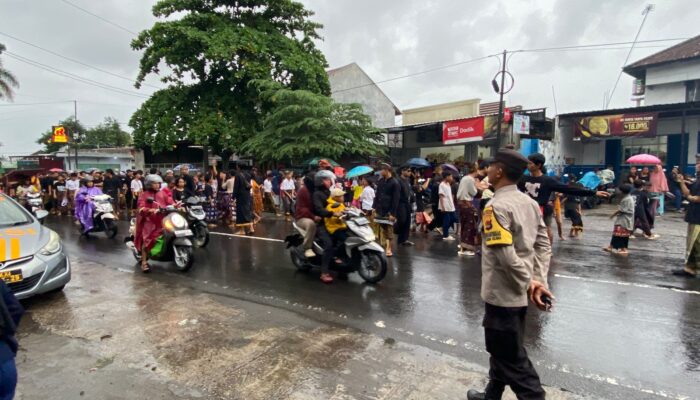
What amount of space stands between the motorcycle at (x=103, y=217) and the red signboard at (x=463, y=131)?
46.5ft

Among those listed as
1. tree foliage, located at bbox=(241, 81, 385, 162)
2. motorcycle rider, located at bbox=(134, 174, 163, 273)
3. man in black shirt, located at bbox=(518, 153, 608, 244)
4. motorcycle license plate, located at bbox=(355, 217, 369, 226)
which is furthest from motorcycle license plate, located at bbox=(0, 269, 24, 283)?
tree foliage, located at bbox=(241, 81, 385, 162)

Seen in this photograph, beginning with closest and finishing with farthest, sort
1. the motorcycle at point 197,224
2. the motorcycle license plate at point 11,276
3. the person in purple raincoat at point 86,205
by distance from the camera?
the motorcycle license plate at point 11,276, the motorcycle at point 197,224, the person in purple raincoat at point 86,205

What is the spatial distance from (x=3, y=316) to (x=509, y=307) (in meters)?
2.95

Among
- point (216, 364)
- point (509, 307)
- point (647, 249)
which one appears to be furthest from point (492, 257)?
point (647, 249)

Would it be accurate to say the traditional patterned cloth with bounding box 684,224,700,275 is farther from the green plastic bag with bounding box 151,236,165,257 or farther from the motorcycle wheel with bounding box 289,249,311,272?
the green plastic bag with bounding box 151,236,165,257

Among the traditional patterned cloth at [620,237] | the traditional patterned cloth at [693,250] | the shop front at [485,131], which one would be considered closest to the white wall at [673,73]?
the shop front at [485,131]

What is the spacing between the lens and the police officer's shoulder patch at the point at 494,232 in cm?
264

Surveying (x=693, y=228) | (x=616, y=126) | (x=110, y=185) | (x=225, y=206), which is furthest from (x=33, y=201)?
(x=616, y=126)

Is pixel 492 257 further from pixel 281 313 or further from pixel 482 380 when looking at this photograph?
pixel 281 313

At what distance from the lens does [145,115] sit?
2177cm

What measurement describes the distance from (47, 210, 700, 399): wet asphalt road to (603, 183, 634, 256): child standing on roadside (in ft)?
1.09

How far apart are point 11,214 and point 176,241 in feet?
7.71

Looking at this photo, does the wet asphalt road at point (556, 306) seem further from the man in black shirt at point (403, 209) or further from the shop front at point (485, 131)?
the shop front at point (485, 131)

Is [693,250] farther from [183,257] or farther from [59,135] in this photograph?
[59,135]
